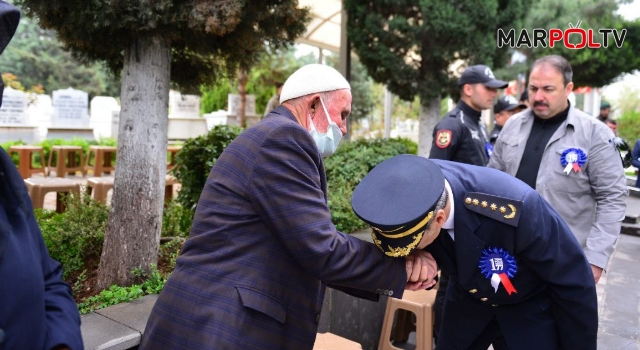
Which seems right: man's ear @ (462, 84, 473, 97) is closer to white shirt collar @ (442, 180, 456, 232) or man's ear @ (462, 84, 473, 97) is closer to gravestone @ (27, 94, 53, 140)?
white shirt collar @ (442, 180, 456, 232)

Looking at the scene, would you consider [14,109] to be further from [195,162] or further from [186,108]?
[195,162]

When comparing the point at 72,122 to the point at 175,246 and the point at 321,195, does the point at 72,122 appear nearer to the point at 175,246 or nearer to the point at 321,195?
the point at 175,246

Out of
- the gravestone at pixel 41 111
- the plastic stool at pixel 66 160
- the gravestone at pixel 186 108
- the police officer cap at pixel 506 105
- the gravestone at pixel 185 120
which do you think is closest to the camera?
the police officer cap at pixel 506 105

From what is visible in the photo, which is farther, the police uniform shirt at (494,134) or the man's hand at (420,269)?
the police uniform shirt at (494,134)

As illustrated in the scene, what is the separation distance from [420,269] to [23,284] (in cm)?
127

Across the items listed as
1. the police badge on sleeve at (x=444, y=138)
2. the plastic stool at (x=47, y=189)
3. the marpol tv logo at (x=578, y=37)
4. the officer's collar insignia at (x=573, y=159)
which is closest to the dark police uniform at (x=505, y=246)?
the officer's collar insignia at (x=573, y=159)

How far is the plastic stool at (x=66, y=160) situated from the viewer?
13.6 m

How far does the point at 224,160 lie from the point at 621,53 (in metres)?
16.6

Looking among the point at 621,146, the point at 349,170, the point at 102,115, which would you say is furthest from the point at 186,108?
the point at 621,146

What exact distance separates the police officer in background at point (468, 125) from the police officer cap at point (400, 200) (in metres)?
2.47

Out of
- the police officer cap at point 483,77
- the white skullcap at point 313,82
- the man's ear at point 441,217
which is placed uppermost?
the police officer cap at point 483,77

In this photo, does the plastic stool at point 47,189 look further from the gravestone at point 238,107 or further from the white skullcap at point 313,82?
the gravestone at point 238,107

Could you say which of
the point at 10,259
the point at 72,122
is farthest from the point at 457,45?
the point at 72,122

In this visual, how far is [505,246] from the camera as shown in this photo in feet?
6.43
